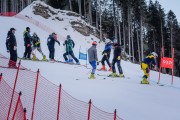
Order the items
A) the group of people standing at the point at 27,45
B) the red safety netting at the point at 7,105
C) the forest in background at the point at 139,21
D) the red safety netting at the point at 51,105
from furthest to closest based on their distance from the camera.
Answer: the forest in background at the point at 139,21 < the group of people standing at the point at 27,45 < the red safety netting at the point at 51,105 < the red safety netting at the point at 7,105

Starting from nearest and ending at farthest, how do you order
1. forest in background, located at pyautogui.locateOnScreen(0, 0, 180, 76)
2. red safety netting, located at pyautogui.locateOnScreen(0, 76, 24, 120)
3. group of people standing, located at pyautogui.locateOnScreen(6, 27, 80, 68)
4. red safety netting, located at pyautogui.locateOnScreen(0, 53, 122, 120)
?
red safety netting, located at pyautogui.locateOnScreen(0, 76, 24, 120)
red safety netting, located at pyautogui.locateOnScreen(0, 53, 122, 120)
group of people standing, located at pyautogui.locateOnScreen(6, 27, 80, 68)
forest in background, located at pyautogui.locateOnScreen(0, 0, 180, 76)

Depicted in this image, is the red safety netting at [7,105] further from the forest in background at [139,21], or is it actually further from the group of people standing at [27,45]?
the forest in background at [139,21]

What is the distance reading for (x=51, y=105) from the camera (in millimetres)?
8078

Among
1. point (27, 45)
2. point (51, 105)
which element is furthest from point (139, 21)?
point (51, 105)

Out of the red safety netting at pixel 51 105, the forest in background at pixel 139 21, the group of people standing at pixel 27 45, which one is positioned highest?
the forest in background at pixel 139 21

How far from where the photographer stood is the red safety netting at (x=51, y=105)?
7297mm

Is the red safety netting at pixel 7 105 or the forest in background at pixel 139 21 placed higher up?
the forest in background at pixel 139 21

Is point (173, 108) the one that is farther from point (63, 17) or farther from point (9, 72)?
point (63, 17)

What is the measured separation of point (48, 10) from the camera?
4247 cm

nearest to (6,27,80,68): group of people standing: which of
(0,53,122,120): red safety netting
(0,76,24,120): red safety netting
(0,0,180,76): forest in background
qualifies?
(0,53,122,120): red safety netting

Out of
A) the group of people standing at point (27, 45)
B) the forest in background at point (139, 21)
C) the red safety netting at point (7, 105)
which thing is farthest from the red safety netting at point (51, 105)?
the forest in background at point (139, 21)

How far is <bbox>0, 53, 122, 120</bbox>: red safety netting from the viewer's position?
7297 mm

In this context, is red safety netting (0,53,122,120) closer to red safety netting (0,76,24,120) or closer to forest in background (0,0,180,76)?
red safety netting (0,76,24,120)

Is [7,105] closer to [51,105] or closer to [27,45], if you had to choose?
[51,105]
